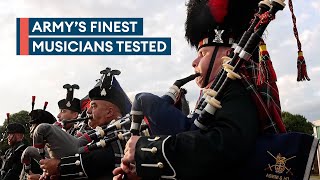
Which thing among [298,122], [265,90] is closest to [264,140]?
[265,90]

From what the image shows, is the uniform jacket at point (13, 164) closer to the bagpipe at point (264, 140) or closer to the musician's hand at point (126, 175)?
the musician's hand at point (126, 175)

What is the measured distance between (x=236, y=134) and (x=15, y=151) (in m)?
8.91

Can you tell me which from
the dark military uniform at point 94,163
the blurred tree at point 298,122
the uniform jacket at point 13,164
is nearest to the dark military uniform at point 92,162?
the dark military uniform at point 94,163

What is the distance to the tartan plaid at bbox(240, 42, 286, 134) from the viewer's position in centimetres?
278

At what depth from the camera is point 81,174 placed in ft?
16.7

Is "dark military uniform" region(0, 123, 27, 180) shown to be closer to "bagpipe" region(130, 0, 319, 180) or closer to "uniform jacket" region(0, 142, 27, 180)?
"uniform jacket" region(0, 142, 27, 180)

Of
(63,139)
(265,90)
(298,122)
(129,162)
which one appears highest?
(265,90)

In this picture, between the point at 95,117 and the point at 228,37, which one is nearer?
the point at 228,37

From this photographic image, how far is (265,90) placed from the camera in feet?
9.50

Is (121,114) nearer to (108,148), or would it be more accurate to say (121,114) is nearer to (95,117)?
(95,117)

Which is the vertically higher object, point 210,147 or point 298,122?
point 210,147

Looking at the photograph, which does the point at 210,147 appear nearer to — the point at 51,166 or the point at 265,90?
the point at 265,90

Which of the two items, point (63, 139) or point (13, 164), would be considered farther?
point (13, 164)

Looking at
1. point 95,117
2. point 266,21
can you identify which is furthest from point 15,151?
point 266,21
